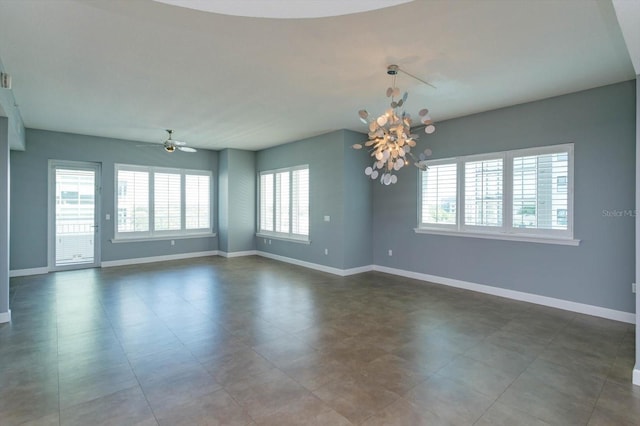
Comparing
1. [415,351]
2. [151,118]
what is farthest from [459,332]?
[151,118]

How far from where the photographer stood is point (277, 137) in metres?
7.38

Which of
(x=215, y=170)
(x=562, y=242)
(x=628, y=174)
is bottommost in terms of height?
(x=562, y=242)

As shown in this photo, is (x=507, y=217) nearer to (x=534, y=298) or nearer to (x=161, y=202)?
(x=534, y=298)

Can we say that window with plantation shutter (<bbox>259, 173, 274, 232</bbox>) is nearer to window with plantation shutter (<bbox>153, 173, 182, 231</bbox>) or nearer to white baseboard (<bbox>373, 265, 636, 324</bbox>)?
window with plantation shutter (<bbox>153, 173, 182, 231</bbox>)

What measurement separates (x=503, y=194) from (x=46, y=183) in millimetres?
8685

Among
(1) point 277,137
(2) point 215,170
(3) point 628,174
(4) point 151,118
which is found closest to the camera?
(3) point 628,174

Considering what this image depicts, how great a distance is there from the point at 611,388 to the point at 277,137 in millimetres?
6538

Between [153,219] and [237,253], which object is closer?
[153,219]

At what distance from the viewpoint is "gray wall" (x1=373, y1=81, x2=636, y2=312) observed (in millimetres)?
4047

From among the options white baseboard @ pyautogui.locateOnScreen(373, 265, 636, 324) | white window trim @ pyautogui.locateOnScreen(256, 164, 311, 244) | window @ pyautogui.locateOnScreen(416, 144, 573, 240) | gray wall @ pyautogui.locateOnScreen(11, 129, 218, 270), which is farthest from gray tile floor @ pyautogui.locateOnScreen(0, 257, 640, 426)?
white window trim @ pyautogui.locateOnScreen(256, 164, 311, 244)

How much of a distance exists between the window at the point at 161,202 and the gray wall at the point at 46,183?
0.21 metres

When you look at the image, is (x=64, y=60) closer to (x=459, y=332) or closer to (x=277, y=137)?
(x=277, y=137)

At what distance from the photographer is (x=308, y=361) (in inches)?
120

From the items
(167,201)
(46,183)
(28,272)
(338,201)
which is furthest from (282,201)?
(28,272)
